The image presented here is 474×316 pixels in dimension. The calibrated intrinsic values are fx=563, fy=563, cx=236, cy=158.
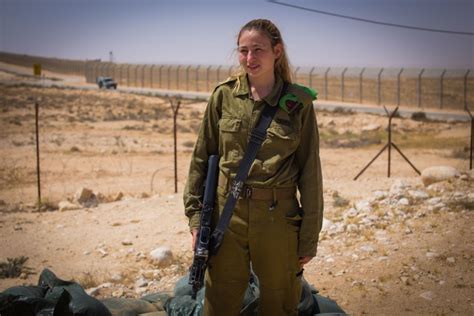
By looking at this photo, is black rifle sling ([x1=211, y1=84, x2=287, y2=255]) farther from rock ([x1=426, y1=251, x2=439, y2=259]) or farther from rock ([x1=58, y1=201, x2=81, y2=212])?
rock ([x1=58, y1=201, x2=81, y2=212])

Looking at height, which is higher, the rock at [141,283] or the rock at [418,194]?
the rock at [418,194]

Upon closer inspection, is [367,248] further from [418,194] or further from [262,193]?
[262,193]

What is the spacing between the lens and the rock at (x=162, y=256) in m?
5.93

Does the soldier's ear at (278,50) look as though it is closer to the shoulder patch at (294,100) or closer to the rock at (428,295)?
the shoulder patch at (294,100)

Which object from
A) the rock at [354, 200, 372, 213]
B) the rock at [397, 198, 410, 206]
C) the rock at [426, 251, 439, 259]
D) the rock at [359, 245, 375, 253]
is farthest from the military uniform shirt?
the rock at [397, 198, 410, 206]

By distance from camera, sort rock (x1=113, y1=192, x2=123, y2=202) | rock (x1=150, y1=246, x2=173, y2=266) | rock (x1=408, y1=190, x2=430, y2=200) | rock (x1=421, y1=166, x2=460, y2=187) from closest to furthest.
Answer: rock (x1=150, y1=246, x2=173, y2=266) → rock (x1=408, y1=190, x2=430, y2=200) → rock (x1=421, y1=166, x2=460, y2=187) → rock (x1=113, y1=192, x2=123, y2=202)

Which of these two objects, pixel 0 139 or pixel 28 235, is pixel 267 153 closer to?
pixel 28 235

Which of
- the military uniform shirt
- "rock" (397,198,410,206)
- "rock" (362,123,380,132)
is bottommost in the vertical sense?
"rock" (397,198,410,206)

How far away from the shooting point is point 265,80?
9.06ft

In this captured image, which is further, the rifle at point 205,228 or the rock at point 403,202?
the rock at point 403,202

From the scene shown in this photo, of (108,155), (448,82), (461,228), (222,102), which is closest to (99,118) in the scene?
(108,155)

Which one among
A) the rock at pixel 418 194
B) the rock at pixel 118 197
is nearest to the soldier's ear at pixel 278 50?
the rock at pixel 418 194

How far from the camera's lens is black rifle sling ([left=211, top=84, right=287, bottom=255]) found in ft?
8.69

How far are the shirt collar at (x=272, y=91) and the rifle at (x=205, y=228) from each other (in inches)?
13.8
